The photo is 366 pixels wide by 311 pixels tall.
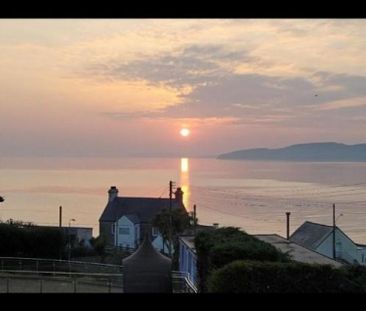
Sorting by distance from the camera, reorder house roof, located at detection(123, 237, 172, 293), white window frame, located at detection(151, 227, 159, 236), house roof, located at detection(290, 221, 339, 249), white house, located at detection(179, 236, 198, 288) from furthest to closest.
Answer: white window frame, located at detection(151, 227, 159, 236) < house roof, located at detection(290, 221, 339, 249) < white house, located at detection(179, 236, 198, 288) < house roof, located at detection(123, 237, 172, 293)

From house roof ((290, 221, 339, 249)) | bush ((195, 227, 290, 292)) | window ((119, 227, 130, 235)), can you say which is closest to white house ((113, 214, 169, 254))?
window ((119, 227, 130, 235))

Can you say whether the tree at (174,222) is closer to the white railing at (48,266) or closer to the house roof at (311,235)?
the house roof at (311,235)

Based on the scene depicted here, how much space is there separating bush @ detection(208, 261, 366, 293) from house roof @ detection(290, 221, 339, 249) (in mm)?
16272

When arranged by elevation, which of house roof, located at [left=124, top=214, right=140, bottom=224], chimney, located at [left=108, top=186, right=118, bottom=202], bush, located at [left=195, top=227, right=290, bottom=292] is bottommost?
bush, located at [left=195, top=227, right=290, bottom=292]

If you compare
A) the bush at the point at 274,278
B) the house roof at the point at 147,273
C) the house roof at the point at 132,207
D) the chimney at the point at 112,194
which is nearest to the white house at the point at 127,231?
the house roof at the point at 132,207

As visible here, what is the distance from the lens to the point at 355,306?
60.2 inches

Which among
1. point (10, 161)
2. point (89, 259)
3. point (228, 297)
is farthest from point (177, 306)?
point (10, 161)

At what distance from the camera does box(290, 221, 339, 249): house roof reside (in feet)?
77.7

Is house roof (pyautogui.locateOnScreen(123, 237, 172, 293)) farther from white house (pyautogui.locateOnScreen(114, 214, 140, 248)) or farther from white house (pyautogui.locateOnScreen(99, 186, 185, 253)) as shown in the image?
white house (pyautogui.locateOnScreen(114, 214, 140, 248))

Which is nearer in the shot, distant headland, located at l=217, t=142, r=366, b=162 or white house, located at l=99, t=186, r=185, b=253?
white house, located at l=99, t=186, r=185, b=253

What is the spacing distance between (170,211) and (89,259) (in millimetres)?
4204

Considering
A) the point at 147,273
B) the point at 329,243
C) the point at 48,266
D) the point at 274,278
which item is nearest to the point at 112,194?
the point at 329,243
